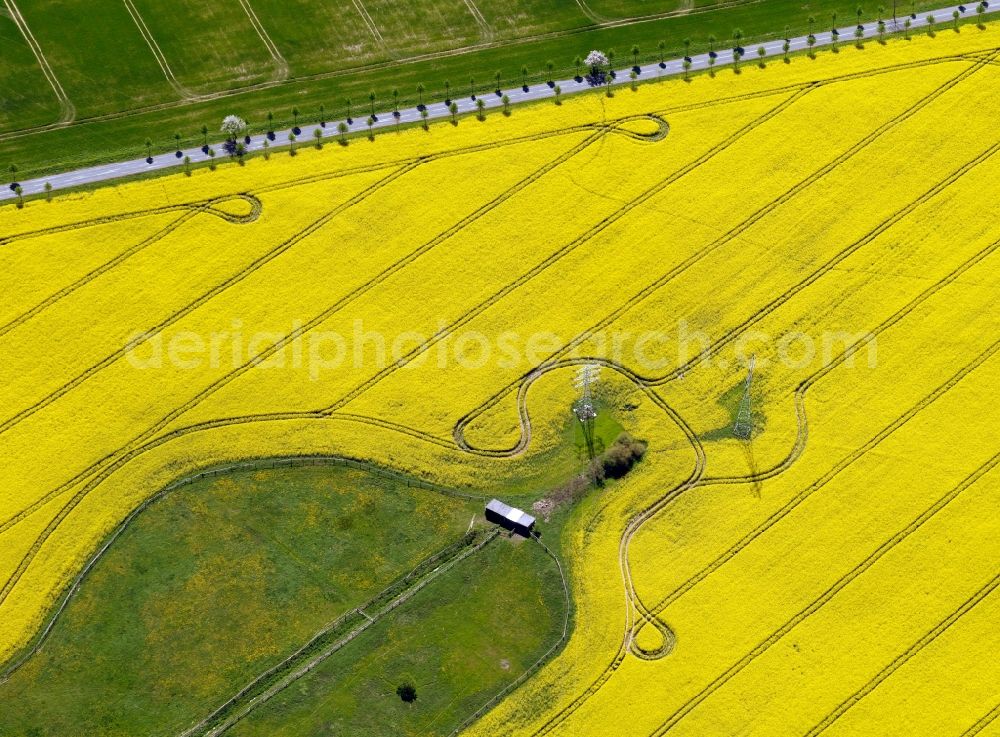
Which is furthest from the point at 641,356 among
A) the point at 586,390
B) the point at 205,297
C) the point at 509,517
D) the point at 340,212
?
the point at 205,297

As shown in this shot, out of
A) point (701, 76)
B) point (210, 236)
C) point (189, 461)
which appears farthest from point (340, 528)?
point (701, 76)

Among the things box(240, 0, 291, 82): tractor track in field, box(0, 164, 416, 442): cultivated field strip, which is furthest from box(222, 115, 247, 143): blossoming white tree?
box(0, 164, 416, 442): cultivated field strip

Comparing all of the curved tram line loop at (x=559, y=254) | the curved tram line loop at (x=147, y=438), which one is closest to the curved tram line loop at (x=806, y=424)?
the curved tram line loop at (x=559, y=254)

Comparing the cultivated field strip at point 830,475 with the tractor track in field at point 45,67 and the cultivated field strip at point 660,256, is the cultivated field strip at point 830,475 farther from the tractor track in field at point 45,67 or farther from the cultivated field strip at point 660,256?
the tractor track in field at point 45,67

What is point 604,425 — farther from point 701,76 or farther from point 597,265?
point 701,76

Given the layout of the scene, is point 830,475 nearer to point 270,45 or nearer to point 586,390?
point 586,390

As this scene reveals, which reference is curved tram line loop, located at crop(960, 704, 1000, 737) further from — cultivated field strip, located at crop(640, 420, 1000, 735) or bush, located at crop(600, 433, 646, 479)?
bush, located at crop(600, 433, 646, 479)
